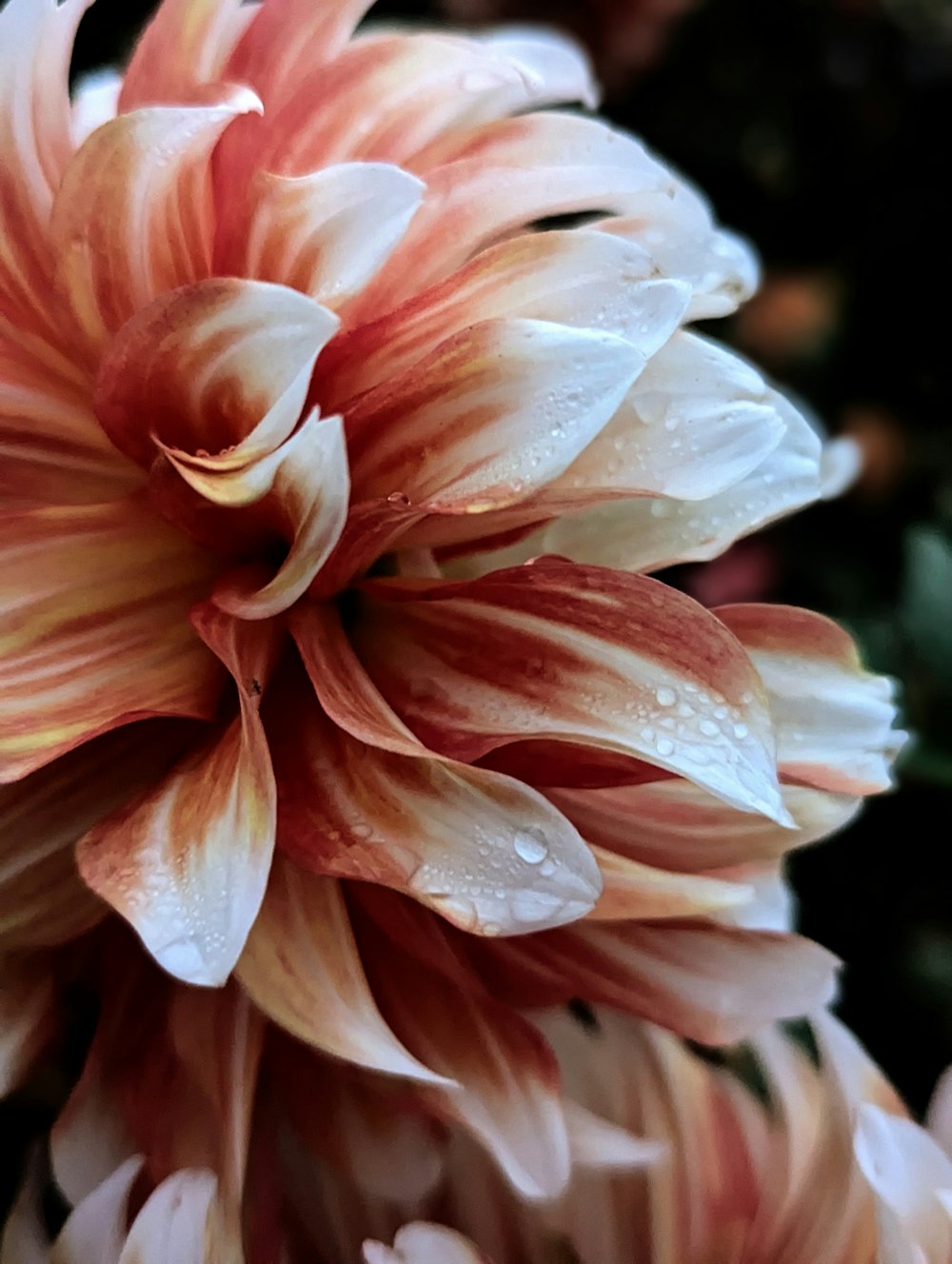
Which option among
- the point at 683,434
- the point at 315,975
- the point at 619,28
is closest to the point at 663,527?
the point at 683,434

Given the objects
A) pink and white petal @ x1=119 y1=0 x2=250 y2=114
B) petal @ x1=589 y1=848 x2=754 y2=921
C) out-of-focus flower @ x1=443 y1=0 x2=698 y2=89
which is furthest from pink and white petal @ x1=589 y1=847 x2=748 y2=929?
out-of-focus flower @ x1=443 y1=0 x2=698 y2=89

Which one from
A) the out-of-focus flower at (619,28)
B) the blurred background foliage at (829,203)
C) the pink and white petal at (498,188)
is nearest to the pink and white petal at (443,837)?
the pink and white petal at (498,188)

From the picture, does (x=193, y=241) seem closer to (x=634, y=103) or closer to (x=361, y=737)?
(x=361, y=737)

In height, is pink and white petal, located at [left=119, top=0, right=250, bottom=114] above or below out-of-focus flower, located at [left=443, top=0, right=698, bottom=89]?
above

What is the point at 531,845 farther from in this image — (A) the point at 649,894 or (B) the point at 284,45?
(B) the point at 284,45

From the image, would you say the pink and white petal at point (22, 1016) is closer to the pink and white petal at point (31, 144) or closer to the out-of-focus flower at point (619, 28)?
the pink and white petal at point (31, 144)

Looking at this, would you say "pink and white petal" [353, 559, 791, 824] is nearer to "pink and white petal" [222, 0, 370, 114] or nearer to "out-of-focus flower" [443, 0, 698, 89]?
"pink and white petal" [222, 0, 370, 114]
